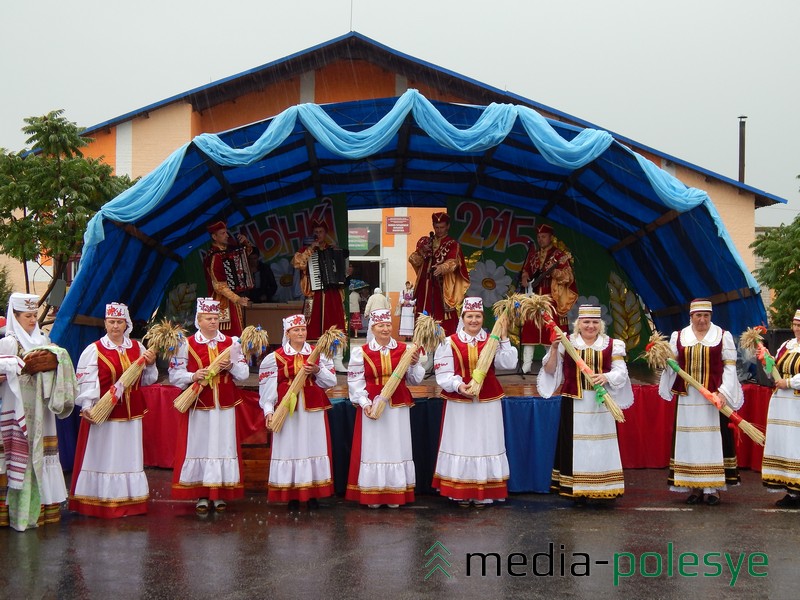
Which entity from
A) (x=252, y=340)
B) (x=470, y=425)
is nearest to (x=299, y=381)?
(x=252, y=340)

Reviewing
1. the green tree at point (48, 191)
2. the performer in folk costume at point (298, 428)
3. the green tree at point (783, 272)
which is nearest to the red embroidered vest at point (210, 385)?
the performer in folk costume at point (298, 428)

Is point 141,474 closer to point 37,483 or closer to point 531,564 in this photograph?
point 37,483

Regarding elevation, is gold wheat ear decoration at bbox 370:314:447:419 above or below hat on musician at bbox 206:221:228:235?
below

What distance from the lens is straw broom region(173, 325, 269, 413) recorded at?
693 centimetres

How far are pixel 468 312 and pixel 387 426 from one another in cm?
116

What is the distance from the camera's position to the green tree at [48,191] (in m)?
12.8

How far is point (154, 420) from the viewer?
8758mm

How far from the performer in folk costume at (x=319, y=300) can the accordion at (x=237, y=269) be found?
2.06 feet

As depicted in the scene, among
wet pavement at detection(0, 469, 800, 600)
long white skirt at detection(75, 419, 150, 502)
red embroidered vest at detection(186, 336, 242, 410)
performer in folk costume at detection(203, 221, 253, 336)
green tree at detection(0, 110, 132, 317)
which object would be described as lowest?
wet pavement at detection(0, 469, 800, 600)

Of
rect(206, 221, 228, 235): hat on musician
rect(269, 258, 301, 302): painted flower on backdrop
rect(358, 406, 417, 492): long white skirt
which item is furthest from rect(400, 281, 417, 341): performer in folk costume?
rect(358, 406, 417, 492): long white skirt

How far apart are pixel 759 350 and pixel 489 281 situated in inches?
216

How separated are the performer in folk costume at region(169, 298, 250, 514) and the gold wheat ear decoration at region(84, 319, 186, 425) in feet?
0.36

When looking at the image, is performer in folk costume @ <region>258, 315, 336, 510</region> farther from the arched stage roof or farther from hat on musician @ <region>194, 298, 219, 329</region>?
the arched stage roof

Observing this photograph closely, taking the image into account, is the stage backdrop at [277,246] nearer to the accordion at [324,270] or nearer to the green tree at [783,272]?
the accordion at [324,270]
